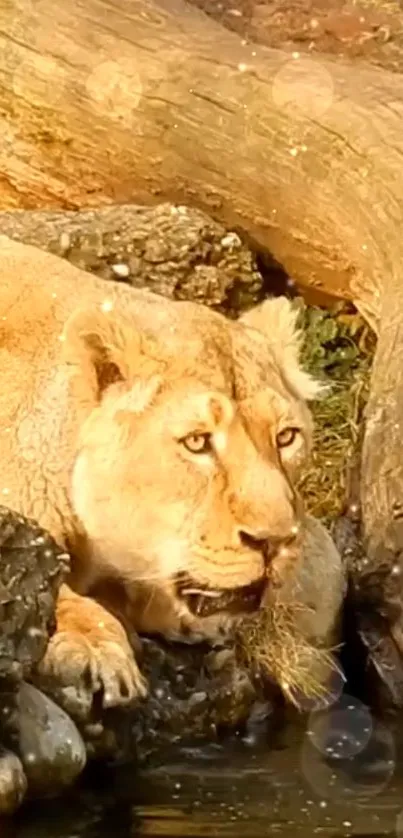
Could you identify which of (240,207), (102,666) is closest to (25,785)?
(102,666)

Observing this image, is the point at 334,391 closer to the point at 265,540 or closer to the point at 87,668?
the point at 265,540

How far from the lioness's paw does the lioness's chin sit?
10.0 inches

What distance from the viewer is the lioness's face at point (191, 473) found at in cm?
444

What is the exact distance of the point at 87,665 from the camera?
4250 mm

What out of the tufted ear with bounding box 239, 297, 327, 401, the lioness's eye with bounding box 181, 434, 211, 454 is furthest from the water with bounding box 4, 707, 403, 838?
the tufted ear with bounding box 239, 297, 327, 401

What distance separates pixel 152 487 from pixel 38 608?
46 cm

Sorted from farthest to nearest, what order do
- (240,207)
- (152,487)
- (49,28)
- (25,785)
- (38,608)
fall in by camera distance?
(49,28)
(240,207)
(152,487)
(38,608)
(25,785)

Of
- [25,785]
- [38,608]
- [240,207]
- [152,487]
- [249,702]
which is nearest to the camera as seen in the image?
[25,785]

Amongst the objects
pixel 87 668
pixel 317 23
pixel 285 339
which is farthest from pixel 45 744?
pixel 317 23

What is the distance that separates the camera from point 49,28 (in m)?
7.44

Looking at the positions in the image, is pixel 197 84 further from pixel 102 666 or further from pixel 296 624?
pixel 102 666

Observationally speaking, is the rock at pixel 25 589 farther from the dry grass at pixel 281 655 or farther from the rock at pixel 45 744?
the dry grass at pixel 281 655

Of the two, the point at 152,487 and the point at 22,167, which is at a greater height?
the point at 152,487

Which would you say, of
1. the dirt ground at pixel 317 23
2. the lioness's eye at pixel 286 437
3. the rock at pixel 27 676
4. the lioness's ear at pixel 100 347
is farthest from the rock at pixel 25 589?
the dirt ground at pixel 317 23
